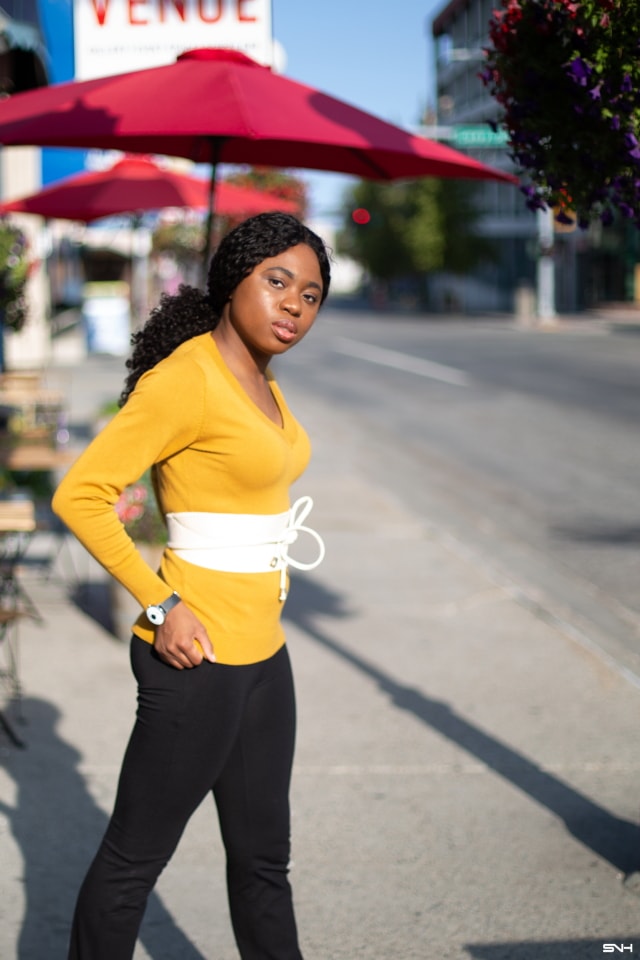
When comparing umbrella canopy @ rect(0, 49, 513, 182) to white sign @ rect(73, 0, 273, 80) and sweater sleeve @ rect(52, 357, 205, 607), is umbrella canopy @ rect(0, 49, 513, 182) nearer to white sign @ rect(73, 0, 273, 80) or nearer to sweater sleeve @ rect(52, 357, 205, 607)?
white sign @ rect(73, 0, 273, 80)

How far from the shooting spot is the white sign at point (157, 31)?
514cm

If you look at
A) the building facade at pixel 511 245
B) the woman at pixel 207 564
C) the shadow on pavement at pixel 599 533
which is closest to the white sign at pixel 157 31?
the woman at pixel 207 564

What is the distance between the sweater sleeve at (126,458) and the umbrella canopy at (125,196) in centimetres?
577

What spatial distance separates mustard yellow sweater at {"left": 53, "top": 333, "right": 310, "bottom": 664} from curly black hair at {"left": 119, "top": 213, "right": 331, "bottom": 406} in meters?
0.11

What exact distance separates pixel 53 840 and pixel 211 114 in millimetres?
2357

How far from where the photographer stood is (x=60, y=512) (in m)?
2.43

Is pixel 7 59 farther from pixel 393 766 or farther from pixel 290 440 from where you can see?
pixel 290 440

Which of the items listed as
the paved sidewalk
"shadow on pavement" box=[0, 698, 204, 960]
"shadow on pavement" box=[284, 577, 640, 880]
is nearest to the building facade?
the paved sidewalk

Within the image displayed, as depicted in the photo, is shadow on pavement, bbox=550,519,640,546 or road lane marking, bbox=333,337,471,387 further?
road lane marking, bbox=333,337,471,387

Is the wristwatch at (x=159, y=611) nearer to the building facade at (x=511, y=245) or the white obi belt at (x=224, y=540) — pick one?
the white obi belt at (x=224, y=540)

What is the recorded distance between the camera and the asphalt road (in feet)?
25.7

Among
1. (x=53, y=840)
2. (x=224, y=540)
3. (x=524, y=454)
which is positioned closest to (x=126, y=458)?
(x=224, y=540)

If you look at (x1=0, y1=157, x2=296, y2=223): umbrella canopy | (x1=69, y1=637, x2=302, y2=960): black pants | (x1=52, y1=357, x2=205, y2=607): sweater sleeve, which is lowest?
(x1=69, y1=637, x2=302, y2=960): black pants

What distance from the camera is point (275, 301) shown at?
254cm
